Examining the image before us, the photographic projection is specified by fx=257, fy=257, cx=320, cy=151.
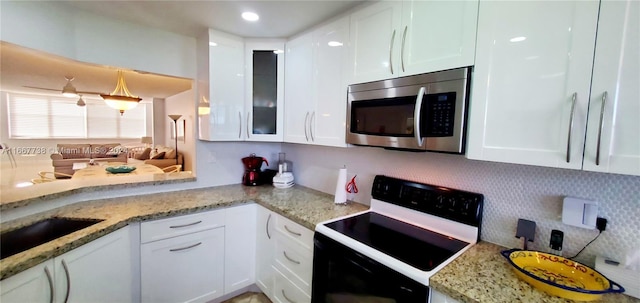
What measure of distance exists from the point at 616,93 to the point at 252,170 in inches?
93.1

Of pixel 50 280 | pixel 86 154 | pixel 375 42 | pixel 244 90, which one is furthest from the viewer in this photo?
pixel 86 154

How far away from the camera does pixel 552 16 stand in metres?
0.91

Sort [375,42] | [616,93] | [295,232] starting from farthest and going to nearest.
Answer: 1. [295,232]
2. [375,42]
3. [616,93]

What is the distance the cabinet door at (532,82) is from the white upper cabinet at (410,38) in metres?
0.08

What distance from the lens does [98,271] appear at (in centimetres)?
138

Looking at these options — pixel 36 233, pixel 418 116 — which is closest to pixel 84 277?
pixel 36 233

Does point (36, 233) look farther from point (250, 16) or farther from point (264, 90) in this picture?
point (250, 16)

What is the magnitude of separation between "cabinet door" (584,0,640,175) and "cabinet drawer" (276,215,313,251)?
1.32 m

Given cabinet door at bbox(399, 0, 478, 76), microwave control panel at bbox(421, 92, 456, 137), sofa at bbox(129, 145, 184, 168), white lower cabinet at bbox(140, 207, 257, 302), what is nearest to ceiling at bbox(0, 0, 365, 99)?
cabinet door at bbox(399, 0, 478, 76)

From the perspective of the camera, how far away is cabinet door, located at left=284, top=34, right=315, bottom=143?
198cm

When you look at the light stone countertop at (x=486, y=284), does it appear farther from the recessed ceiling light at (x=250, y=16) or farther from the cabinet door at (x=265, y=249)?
the recessed ceiling light at (x=250, y=16)

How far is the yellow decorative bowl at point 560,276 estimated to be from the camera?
87cm

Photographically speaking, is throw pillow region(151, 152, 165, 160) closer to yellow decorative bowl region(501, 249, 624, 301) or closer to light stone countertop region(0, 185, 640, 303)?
light stone countertop region(0, 185, 640, 303)

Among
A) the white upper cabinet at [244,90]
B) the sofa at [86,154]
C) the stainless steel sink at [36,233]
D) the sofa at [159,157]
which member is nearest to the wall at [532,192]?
the white upper cabinet at [244,90]
